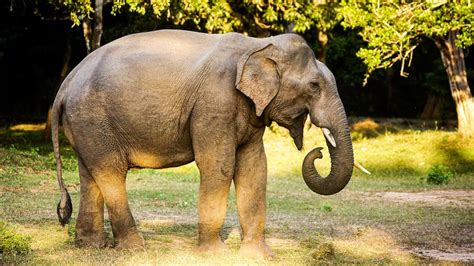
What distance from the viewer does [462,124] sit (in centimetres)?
2559

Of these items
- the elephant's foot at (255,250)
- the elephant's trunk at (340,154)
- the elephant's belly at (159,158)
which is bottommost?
the elephant's foot at (255,250)

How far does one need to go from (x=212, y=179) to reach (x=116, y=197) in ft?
3.87

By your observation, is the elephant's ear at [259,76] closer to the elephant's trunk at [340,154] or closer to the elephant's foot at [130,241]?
the elephant's trunk at [340,154]

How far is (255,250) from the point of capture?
10.2 m

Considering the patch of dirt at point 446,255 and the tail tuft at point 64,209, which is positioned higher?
the tail tuft at point 64,209

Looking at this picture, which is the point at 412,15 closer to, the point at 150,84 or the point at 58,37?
the point at 150,84

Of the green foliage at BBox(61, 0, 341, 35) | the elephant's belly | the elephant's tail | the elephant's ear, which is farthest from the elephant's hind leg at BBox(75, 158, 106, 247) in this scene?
the green foliage at BBox(61, 0, 341, 35)

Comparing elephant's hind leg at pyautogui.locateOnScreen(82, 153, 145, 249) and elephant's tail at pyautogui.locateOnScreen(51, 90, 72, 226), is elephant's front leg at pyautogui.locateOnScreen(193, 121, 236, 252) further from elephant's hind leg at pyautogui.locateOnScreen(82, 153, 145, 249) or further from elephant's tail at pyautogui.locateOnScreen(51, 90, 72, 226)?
elephant's tail at pyautogui.locateOnScreen(51, 90, 72, 226)

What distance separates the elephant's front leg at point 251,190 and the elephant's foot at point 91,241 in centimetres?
164

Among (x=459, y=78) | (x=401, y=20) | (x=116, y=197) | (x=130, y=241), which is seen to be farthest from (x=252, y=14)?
(x=130, y=241)

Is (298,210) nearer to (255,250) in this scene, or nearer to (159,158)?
(255,250)

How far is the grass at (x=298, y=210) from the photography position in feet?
34.4

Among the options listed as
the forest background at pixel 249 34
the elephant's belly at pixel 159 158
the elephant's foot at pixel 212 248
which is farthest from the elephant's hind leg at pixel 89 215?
the forest background at pixel 249 34

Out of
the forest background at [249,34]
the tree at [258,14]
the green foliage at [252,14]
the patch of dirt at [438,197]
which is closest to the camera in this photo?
the patch of dirt at [438,197]
